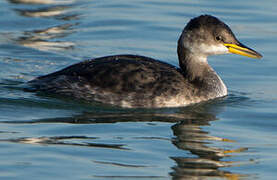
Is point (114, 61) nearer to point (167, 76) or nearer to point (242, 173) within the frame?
point (167, 76)

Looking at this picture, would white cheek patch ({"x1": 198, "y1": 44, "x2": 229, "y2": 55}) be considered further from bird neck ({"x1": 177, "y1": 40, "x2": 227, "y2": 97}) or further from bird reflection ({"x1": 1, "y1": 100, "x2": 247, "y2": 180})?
bird reflection ({"x1": 1, "y1": 100, "x2": 247, "y2": 180})

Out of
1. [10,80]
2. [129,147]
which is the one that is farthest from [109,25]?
[129,147]

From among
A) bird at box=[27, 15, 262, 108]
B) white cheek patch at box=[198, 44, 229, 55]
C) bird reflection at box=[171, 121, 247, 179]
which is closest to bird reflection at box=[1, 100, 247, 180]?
bird reflection at box=[171, 121, 247, 179]

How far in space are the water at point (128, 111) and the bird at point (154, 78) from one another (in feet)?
0.60

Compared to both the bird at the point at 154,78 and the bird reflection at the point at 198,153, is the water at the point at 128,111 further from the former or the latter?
the bird at the point at 154,78

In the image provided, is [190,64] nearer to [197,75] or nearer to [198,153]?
[197,75]

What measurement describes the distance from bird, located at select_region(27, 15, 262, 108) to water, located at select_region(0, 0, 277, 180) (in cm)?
18

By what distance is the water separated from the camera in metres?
8.87

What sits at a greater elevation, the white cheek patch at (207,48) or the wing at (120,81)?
the white cheek patch at (207,48)

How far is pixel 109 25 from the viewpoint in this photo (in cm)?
1688

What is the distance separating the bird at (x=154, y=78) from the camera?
1153 cm

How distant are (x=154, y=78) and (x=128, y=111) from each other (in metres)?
0.66

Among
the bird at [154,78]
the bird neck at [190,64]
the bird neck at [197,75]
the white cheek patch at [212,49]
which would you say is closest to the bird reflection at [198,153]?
the bird at [154,78]

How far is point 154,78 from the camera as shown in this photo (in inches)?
455
